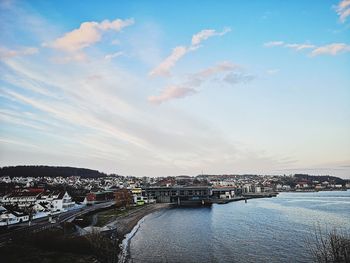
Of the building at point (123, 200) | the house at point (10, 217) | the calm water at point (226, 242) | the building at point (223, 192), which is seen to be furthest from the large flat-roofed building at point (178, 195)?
the house at point (10, 217)

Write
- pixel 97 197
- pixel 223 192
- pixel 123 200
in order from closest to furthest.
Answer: pixel 123 200
pixel 97 197
pixel 223 192

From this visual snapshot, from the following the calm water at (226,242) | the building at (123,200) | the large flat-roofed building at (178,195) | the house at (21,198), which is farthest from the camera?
the large flat-roofed building at (178,195)

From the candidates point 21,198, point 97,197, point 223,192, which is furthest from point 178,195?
point 21,198

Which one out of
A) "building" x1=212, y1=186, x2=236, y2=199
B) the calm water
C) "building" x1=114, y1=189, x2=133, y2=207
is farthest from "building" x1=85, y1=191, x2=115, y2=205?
"building" x1=212, y1=186, x2=236, y2=199

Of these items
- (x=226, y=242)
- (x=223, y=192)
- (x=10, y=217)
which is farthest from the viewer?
(x=223, y=192)

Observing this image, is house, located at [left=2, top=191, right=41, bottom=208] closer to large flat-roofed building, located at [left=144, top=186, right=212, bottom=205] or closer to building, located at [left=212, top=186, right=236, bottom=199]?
large flat-roofed building, located at [left=144, top=186, right=212, bottom=205]

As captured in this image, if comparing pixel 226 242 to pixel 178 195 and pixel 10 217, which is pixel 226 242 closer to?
pixel 10 217

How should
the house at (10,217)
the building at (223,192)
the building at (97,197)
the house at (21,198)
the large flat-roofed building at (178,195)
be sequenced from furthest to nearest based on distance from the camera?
the building at (223,192) < the large flat-roofed building at (178,195) < the building at (97,197) < the house at (21,198) < the house at (10,217)

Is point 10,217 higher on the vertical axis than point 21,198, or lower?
lower

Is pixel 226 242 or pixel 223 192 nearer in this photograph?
pixel 226 242

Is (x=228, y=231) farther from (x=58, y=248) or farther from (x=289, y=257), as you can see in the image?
(x=58, y=248)

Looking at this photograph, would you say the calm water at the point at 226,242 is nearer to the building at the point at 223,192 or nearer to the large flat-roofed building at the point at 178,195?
the large flat-roofed building at the point at 178,195

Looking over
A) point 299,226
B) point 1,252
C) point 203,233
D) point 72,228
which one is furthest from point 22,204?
point 299,226
